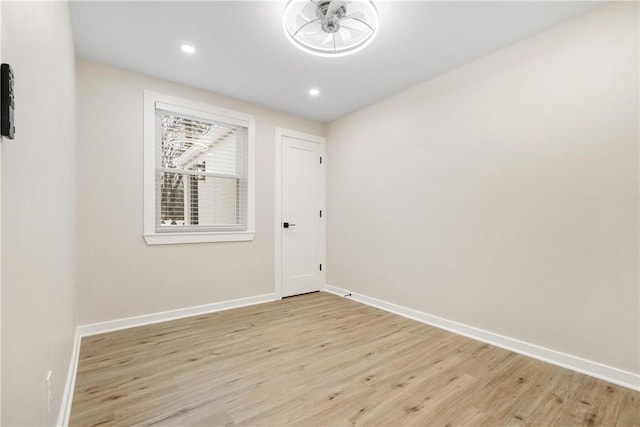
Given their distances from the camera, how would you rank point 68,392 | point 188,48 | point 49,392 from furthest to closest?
point 188,48 < point 68,392 < point 49,392

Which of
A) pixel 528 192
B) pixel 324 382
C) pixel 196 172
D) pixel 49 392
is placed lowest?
pixel 324 382

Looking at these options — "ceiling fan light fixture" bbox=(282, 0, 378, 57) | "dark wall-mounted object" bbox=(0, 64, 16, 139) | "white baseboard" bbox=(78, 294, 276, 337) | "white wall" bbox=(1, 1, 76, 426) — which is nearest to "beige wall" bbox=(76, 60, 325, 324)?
"white baseboard" bbox=(78, 294, 276, 337)

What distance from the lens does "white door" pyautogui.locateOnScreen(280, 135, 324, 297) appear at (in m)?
4.18

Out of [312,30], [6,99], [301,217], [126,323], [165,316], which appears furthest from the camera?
[301,217]

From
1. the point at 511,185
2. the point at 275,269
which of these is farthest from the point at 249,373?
the point at 511,185

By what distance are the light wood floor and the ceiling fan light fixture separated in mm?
2558

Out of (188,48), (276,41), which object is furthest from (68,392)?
(276,41)

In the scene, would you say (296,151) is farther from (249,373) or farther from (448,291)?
(249,373)

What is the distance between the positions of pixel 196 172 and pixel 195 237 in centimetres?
77

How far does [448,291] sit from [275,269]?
2222 millimetres

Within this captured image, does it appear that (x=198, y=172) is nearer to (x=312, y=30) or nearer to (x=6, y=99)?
(x=312, y=30)

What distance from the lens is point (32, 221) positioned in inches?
40.7

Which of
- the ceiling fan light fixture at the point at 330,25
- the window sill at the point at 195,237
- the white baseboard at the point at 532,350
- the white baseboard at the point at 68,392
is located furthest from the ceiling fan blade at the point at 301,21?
the white baseboard at the point at 532,350

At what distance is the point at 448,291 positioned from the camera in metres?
3.00
